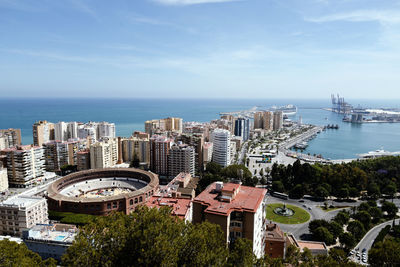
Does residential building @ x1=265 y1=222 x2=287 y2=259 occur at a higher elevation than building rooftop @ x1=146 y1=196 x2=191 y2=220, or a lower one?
lower

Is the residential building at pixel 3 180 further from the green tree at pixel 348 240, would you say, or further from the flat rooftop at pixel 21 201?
the green tree at pixel 348 240

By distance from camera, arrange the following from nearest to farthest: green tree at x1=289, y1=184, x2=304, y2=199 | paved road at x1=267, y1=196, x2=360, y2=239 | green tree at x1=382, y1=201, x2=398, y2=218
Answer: paved road at x1=267, y1=196, x2=360, y2=239 → green tree at x1=382, y1=201, x2=398, y2=218 → green tree at x1=289, y1=184, x2=304, y2=199

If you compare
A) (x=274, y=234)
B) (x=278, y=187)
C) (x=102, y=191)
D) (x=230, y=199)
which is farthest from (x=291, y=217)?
(x=102, y=191)

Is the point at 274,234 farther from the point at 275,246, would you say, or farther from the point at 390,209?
the point at 390,209

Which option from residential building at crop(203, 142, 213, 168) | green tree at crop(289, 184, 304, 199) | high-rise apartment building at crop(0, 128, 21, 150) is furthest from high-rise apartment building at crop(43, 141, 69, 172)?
green tree at crop(289, 184, 304, 199)

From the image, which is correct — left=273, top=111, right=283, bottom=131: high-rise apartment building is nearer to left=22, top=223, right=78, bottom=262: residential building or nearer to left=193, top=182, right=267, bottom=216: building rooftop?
left=193, top=182, right=267, bottom=216: building rooftop

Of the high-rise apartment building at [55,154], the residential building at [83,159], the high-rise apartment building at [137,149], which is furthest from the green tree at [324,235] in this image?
the high-rise apartment building at [55,154]
